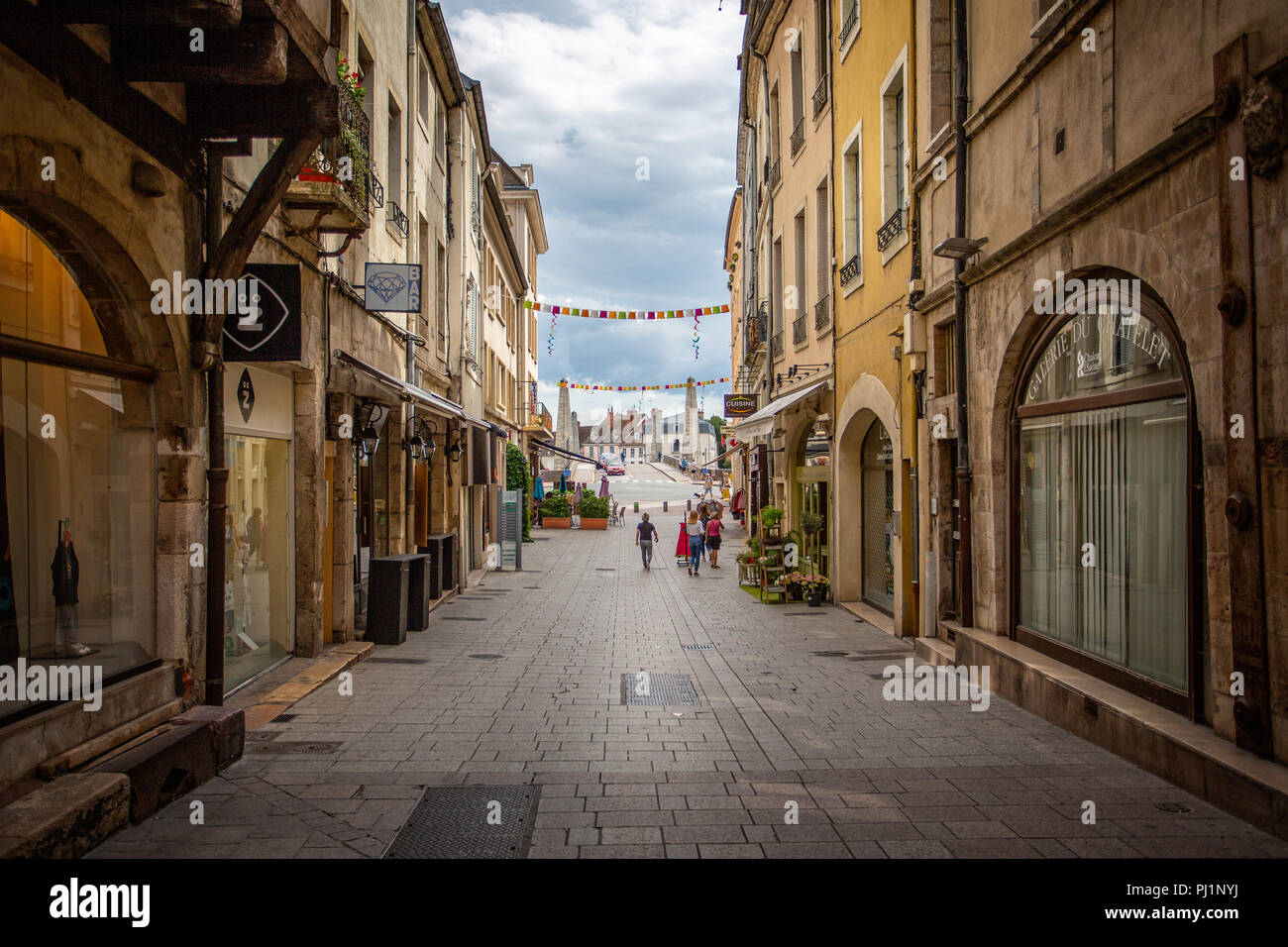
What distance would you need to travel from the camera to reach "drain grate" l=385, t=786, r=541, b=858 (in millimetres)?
4430

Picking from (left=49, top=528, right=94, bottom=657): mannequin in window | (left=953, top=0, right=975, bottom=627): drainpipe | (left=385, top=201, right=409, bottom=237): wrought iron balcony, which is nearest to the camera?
(left=49, top=528, right=94, bottom=657): mannequin in window

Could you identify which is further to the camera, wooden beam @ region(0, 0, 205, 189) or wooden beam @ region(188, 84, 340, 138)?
wooden beam @ region(188, 84, 340, 138)

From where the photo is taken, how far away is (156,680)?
19.3 ft

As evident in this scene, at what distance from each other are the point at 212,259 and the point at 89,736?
3245 millimetres

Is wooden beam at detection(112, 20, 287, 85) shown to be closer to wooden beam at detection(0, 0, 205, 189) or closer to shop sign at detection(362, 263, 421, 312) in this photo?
wooden beam at detection(0, 0, 205, 189)

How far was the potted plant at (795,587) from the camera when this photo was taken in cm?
1507

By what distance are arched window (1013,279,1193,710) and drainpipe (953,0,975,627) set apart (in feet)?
2.63

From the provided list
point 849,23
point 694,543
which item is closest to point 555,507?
point 694,543

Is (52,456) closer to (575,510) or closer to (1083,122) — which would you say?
(1083,122)

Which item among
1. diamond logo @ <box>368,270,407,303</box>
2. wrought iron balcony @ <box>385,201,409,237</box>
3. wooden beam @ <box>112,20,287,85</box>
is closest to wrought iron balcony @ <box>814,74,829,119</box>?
wrought iron balcony @ <box>385,201,409,237</box>

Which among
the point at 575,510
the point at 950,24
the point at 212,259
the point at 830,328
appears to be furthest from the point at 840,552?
the point at 575,510

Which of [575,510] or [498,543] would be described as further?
[575,510]
